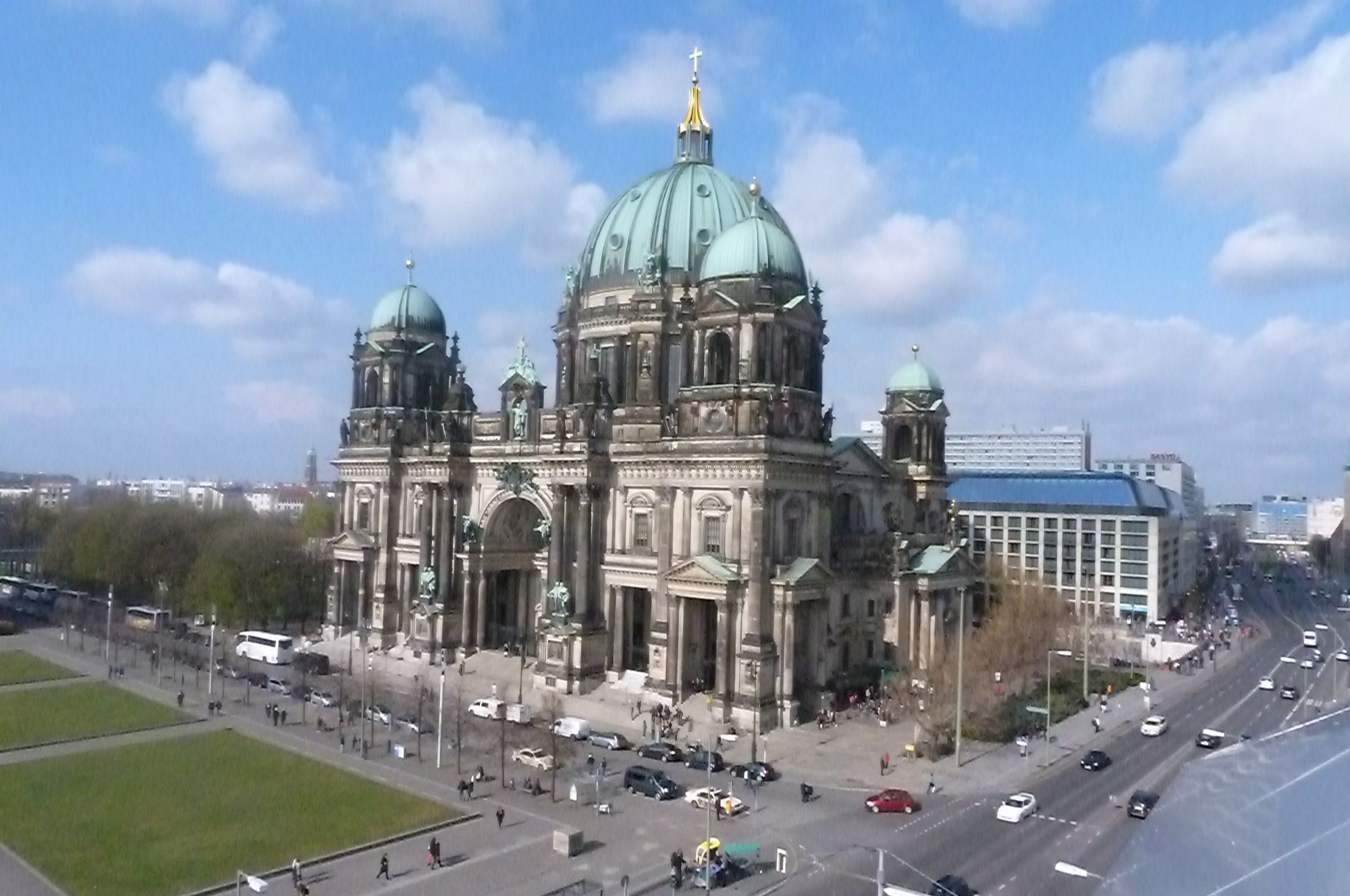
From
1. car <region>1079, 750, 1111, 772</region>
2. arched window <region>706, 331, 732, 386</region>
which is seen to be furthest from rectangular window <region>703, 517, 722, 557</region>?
car <region>1079, 750, 1111, 772</region>

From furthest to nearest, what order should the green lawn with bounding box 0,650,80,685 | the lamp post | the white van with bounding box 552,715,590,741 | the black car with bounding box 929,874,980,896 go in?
the green lawn with bounding box 0,650,80,685, the white van with bounding box 552,715,590,741, the lamp post, the black car with bounding box 929,874,980,896

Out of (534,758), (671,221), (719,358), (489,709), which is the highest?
(671,221)

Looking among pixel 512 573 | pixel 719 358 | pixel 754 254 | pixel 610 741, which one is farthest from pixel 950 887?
pixel 512 573

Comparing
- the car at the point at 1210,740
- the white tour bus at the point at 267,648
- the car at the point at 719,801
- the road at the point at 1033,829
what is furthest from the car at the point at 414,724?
the car at the point at 1210,740

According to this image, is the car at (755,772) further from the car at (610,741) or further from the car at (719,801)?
the car at (610,741)

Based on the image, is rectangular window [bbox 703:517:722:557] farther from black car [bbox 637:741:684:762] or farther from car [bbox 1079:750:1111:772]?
car [bbox 1079:750:1111:772]

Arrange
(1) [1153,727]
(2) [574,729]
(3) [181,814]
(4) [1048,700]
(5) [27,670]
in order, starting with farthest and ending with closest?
(5) [27,670], (1) [1153,727], (4) [1048,700], (2) [574,729], (3) [181,814]

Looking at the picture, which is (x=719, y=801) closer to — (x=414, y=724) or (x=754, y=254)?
(x=414, y=724)

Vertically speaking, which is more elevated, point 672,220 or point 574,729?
point 672,220
